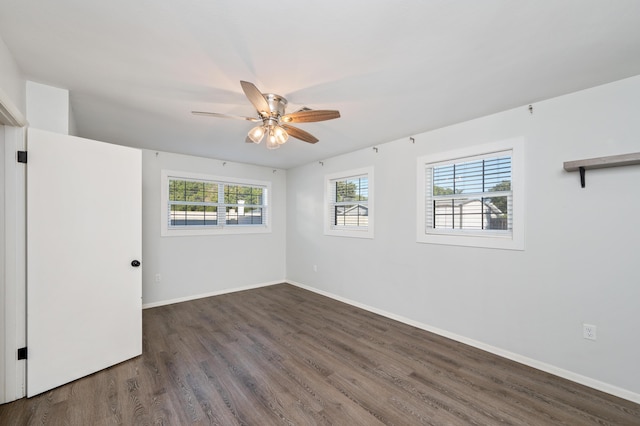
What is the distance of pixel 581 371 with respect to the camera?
7.28 ft

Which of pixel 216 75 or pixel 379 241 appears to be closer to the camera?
pixel 216 75

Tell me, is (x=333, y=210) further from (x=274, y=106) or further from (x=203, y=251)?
(x=274, y=106)

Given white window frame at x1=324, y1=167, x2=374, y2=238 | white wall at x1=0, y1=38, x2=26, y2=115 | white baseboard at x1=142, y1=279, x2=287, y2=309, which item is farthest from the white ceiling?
white baseboard at x1=142, y1=279, x2=287, y2=309

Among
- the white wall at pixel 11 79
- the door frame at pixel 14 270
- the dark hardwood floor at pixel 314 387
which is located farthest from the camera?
the door frame at pixel 14 270

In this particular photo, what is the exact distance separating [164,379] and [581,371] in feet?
11.5

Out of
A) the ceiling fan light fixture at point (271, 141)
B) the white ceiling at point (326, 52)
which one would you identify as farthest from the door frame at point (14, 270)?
the ceiling fan light fixture at point (271, 141)

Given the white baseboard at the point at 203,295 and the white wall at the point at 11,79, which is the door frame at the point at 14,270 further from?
the white baseboard at the point at 203,295

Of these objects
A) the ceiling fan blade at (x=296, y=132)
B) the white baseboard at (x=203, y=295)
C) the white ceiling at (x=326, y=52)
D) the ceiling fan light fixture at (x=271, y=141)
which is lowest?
the white baseboard at (x=203, y=295)

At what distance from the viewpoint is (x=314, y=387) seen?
215 cm

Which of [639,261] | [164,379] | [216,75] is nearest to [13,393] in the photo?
[164,379]

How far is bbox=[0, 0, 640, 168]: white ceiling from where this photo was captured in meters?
1.39

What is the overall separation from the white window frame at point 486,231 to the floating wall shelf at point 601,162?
390 millimetres

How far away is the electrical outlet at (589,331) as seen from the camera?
85.7 inches

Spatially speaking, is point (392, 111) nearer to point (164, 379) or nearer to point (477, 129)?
point (477, 129)
